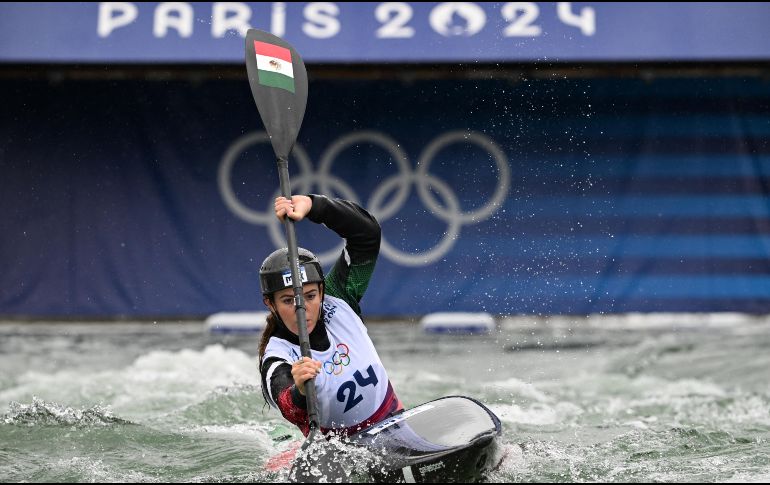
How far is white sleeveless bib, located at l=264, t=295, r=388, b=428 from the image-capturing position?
4.92 metres

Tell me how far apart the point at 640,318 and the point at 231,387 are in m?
5.30

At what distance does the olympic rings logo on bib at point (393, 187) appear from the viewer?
437 inches

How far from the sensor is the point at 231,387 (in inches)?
319

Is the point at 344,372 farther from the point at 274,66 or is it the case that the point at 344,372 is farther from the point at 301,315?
the point at 274,66

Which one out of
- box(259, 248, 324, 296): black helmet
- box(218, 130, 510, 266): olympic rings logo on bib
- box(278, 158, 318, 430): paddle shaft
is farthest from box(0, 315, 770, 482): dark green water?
box(218, 130, 510, 266): olympic rings logo on bib

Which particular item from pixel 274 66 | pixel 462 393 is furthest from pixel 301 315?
pixel 462 393

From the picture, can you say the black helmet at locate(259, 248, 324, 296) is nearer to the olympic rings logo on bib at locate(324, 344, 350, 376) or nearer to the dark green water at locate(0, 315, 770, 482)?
the olympic rings logo on bib at locate(324, 344, 350, 376)

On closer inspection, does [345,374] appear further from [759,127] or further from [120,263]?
[759,127]

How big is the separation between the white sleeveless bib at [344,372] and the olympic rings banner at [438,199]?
19.2 feet

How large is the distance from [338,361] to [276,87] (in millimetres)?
1488

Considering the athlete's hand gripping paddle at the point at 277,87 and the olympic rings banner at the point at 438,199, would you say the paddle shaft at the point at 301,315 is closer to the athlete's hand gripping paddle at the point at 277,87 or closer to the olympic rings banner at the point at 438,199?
the athlete's hand gripping paddle at the point at 277,87

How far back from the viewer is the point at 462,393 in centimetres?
820

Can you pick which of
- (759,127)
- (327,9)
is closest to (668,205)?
(759,127)

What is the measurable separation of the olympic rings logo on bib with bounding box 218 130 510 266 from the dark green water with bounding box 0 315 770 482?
39.9 inches
